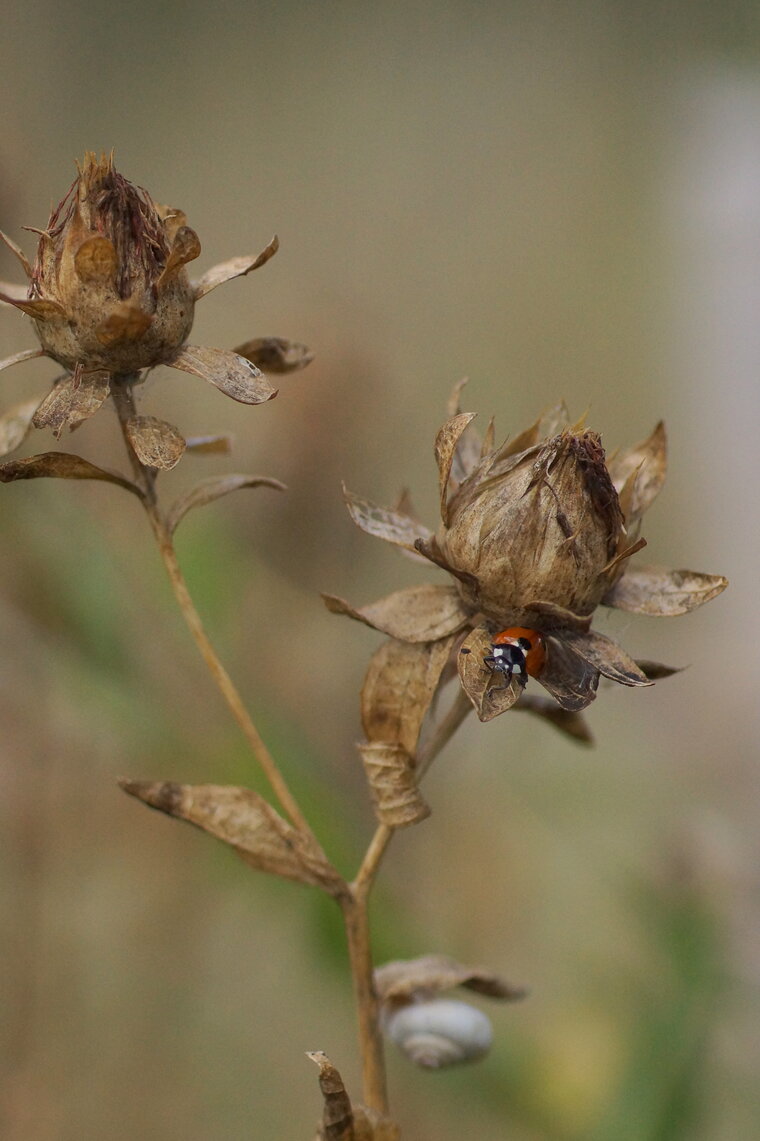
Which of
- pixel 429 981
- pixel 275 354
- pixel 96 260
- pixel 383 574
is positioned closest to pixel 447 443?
pixel 275 354

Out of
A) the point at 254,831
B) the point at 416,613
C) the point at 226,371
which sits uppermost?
the point at 226,371

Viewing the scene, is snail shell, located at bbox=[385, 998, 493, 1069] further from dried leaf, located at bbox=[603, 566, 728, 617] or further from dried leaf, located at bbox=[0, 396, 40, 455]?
dried leaf, located at bbox=[0, 396, 40, 455]

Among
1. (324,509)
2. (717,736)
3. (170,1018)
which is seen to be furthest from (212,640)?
(717,736)

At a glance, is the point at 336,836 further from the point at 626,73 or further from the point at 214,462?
the point at 626,73

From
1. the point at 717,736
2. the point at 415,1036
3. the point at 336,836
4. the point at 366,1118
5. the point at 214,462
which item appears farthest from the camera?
the point at 717,736

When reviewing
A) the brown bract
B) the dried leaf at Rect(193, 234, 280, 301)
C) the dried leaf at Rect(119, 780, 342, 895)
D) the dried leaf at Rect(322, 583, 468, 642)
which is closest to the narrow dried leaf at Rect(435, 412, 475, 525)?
the brown bract

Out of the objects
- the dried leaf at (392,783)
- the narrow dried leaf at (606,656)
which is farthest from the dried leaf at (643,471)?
the dried leaf at (392,783)

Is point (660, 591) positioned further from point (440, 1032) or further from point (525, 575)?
point (440, 1032)
